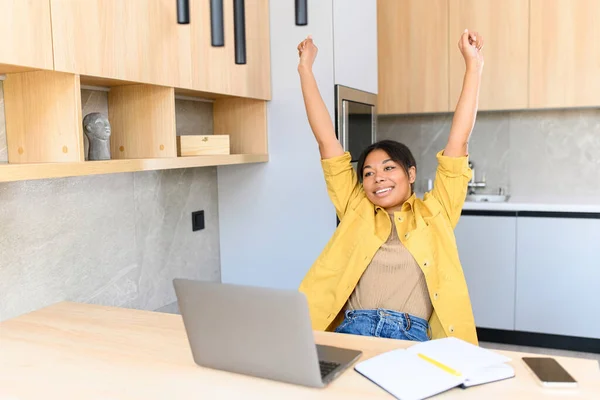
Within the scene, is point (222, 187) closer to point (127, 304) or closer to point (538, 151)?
point (127, 304)

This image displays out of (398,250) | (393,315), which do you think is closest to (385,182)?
(398,250)

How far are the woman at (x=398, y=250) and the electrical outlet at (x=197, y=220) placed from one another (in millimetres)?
874

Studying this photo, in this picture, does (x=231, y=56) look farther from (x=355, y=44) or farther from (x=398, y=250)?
(x=398, y=250)

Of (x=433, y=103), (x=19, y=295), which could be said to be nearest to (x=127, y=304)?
(x=19, y=295)

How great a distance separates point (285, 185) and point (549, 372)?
1659mm

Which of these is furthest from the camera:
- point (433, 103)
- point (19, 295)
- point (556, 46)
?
point (433, 103)

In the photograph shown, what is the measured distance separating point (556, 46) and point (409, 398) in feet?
9.64

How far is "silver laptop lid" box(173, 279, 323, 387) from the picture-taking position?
114 cm

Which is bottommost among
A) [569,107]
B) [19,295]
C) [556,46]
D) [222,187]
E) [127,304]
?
[127,304]

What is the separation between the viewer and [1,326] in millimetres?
1667

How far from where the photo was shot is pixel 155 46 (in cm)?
197

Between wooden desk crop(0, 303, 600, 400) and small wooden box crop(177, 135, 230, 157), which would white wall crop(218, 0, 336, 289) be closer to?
small wooden box crop(177, 135, 230, 157)

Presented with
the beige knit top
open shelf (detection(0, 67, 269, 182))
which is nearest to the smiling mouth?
the beige knit top

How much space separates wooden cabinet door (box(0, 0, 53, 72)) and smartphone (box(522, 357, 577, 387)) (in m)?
1.40
